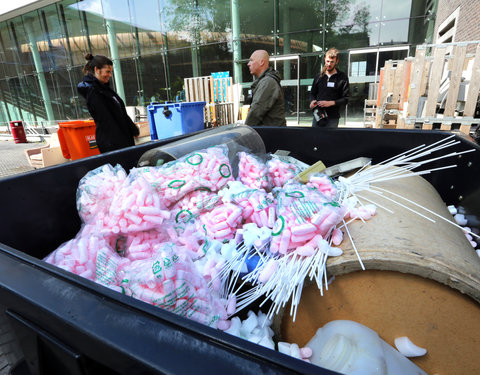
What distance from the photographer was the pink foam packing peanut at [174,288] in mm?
975

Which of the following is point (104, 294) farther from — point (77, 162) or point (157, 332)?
point (77, 162)

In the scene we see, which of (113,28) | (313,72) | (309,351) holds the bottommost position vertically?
(309,351)

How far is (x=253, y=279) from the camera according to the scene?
1.20 metres

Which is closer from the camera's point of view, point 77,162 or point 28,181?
point 28,181

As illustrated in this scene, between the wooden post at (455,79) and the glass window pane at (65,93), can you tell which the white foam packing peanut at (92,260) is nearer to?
the wooden post at (455,79)

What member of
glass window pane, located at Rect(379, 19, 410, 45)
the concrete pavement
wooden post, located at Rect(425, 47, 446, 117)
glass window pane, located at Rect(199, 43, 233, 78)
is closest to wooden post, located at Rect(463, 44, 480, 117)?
wooden post, located at Rect(425, 47, 446, 117)

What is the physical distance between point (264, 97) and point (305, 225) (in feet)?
8.32

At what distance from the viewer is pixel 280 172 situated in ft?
6.49

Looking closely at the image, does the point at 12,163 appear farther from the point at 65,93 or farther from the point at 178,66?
the point at 65,93

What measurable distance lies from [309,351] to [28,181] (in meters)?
1.45

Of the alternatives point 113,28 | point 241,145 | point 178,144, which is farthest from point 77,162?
point 113,28

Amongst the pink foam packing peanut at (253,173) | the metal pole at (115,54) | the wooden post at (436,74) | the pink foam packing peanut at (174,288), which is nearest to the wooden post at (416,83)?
the wooden post at (436,74)

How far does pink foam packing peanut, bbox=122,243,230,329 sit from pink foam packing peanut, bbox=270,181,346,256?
1.12 feet

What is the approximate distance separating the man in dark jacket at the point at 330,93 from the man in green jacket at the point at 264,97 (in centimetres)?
79
